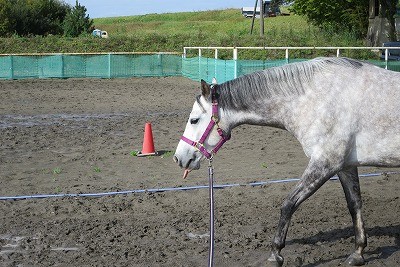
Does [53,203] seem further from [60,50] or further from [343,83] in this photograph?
[60,50]

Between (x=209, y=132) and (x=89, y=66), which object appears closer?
(x=209, y=132)

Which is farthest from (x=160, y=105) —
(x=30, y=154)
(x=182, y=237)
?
(x=182, y=237)

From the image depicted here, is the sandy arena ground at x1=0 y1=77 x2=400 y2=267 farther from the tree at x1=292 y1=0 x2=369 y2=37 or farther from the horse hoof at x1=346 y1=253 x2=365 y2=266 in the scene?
the tree at x1=292 y1=0 x2=369 y2=37

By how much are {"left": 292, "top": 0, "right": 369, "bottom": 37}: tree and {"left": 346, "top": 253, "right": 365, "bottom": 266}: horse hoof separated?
126 ft

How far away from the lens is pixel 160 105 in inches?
754

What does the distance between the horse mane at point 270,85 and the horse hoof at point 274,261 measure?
4.21ft

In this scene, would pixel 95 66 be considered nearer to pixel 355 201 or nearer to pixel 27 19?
pixel 27 19

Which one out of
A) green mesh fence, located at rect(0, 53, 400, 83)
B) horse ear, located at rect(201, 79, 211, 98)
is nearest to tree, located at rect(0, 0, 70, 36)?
green mesh fence, located at rect(0, 53, 400, 83)

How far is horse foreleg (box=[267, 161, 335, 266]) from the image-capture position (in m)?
5.63

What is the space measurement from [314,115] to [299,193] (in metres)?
0.65

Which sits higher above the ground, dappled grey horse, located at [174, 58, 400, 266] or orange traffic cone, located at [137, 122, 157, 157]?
dappled grey horse, located at [174, 58, 400, 266]

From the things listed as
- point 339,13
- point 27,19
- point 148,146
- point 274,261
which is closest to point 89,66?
point 339,13

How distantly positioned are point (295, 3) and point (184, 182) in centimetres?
3832

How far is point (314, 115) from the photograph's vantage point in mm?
5652
